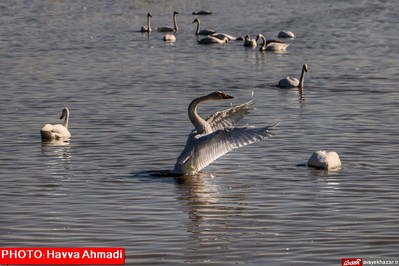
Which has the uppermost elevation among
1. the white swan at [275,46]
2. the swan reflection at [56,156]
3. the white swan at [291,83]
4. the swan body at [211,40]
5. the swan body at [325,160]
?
the swan body at [325,160]

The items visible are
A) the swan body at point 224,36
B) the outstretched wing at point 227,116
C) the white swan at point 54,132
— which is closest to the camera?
the outstretched wing at point 227,116

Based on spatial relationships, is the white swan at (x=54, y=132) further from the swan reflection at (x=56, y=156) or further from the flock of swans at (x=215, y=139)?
the flock of swans at (x=215, y=139)

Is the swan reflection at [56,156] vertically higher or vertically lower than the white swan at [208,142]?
lower

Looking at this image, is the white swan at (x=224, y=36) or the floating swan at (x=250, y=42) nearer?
the floating swan at (x=250, y=42)

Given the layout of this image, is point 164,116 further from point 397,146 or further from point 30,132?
point 397,146

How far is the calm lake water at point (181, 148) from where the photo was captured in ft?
51.4

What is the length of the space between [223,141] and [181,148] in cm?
410

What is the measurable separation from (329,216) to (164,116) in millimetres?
12058

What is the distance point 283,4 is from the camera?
240ft

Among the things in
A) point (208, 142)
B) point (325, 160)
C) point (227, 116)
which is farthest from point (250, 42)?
point (208, 142)

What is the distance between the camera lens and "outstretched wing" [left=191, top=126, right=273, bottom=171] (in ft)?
64.0

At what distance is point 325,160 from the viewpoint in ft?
67.9

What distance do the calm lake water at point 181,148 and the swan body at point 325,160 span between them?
16 cm

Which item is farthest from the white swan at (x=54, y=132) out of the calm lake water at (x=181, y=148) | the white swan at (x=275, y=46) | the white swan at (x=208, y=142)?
the white swan at (x=275, y=46)
